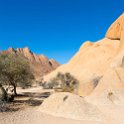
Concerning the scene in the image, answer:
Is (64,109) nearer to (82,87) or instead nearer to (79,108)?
(79,108)

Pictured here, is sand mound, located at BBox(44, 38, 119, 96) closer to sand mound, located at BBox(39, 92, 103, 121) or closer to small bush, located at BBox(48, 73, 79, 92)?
small bush, located at BBox(48, 73, 79, 92)

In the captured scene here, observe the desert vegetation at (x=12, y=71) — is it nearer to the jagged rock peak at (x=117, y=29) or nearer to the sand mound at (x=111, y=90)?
the sand mound at (x=111, y=90)

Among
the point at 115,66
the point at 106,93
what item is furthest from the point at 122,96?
the point at 115,66

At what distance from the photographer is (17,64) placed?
28.9 meters

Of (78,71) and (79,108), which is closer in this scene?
(79,108)

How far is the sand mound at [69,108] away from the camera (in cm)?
1872

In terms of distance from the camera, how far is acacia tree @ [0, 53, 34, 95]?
26.8 m

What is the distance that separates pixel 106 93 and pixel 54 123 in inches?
335

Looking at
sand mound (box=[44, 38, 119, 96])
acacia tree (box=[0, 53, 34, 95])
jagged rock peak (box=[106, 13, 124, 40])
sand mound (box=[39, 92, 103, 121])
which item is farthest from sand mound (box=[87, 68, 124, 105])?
sand mound (box=[44, 38, 119, 96])

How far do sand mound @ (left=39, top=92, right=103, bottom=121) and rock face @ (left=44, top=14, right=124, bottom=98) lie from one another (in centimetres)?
483

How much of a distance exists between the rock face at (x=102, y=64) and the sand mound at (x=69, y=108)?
483 cm

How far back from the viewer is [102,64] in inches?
2169

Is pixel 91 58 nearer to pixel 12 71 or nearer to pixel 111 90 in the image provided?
pixel 12 71

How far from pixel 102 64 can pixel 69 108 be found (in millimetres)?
35978
